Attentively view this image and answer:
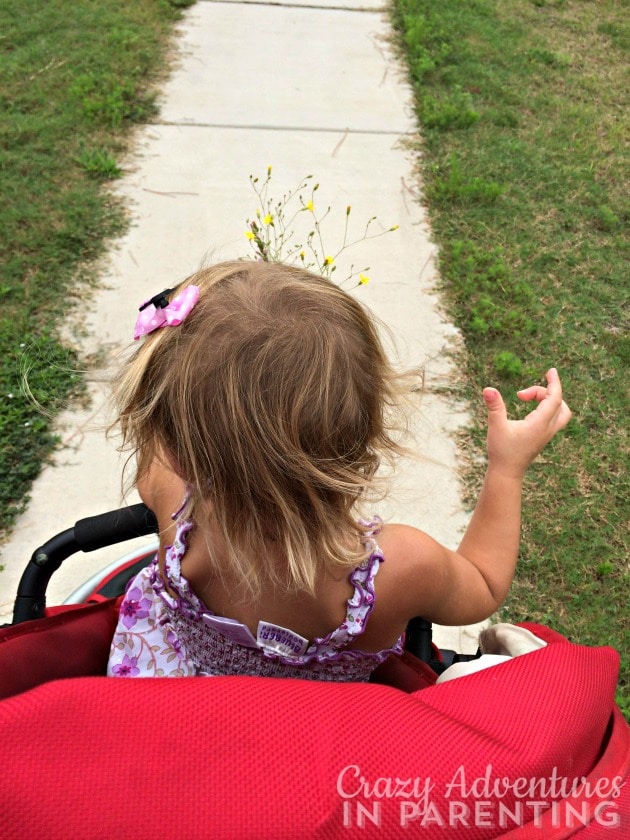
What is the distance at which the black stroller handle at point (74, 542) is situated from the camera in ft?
4.18

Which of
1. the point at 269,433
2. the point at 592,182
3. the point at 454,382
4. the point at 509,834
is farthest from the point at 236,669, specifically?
the point at 592,182

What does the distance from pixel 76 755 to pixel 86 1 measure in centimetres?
495

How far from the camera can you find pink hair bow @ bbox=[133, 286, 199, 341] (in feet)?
3.14

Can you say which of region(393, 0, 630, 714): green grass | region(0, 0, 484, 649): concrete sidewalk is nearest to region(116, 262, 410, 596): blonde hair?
region(0, 0, 484, 649): concrete sidewalk

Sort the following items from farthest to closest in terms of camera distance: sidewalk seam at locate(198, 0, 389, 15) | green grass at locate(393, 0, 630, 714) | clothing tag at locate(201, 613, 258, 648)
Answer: sidewalk seam at locate(198, 0, 389, 15), green grass at locate(393, 0, 630, 714), clothing tag at locate(201, 613, 258, 648)

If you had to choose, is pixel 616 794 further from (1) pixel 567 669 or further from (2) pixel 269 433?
(2) pixel 269 433

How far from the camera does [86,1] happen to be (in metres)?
4.52

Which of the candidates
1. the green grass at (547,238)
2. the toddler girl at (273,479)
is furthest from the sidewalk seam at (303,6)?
the toddler girl at (273,479)

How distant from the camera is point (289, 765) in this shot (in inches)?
26.6

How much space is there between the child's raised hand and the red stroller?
1.93ft

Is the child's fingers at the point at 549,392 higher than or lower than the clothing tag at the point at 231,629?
higher

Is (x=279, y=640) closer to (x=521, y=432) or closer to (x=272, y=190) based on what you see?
(x=521, y=432)

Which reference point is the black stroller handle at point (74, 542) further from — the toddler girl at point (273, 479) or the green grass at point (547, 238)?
the green grass at point (547, 238)

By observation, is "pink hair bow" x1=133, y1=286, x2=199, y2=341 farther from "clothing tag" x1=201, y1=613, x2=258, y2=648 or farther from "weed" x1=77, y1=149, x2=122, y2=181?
"weed" x1=77, y1=149, x2=122, y2=181
